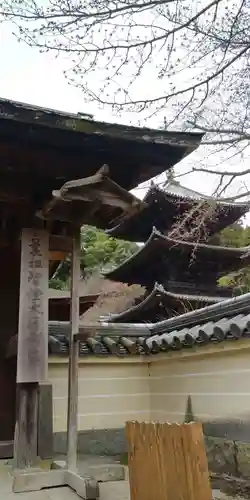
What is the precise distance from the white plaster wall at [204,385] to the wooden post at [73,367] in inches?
65.7

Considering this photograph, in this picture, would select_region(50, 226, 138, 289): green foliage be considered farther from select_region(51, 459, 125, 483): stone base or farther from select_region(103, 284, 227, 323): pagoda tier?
select_region(51, 459, 125, 483): stone base

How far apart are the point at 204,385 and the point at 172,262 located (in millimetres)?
8345

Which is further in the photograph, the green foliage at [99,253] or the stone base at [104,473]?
the green foliage at [99,253]

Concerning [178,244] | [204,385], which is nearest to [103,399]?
[204,385]

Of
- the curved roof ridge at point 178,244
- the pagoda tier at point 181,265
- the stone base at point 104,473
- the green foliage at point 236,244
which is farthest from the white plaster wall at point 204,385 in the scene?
the green foliage at point 236,244

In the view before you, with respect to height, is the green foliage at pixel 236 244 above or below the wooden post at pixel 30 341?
above

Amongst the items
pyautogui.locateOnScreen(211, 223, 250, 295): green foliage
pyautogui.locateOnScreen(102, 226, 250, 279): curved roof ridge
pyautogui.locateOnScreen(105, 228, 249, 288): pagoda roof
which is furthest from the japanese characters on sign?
pyautogui.locateOnScreen(211, 223, 250, 295): green foliage

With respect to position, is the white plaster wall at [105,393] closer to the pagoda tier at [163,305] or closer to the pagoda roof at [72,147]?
the pagoda roof at [72,147]

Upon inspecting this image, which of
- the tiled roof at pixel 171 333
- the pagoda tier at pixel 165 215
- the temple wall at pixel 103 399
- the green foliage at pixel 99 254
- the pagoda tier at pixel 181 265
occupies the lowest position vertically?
the temple wall at pixel 103 399

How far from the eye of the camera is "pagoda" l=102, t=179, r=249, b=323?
13.0m

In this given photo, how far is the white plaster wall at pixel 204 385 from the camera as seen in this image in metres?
4.89

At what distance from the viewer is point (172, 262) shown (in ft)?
45.1

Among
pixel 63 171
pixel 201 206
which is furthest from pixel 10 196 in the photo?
pixel 201 206

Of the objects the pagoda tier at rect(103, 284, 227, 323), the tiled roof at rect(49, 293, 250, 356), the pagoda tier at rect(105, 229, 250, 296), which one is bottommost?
the tiled roof at rect(49, 293, 250, 356)
